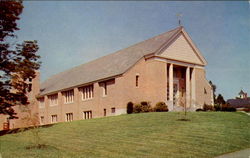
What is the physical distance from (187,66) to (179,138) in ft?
68.0

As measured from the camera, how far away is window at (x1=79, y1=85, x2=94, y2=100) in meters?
36.3

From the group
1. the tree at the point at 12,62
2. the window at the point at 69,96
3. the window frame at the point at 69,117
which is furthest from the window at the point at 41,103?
the tree at the point at 12,62

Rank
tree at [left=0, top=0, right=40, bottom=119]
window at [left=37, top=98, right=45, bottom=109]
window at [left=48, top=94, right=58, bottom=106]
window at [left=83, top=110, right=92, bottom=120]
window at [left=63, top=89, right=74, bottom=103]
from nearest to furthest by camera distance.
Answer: tree at [left=0, top=0, right=40, bottom=119], window at [left=83, top=110, right=92, bottom=120], window at [left=63, top=89, right=74, bottom=103], window at [left=48, top=94, right=58, bottom=106], window at [left=37, top=98, right=45, bottom=109]

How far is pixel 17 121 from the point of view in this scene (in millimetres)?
46594

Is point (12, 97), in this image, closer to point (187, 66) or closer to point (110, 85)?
point (110, 85)

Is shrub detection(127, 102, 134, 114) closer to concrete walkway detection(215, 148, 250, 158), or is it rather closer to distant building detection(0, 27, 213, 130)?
distant building detection(0, 27, 213, 130)

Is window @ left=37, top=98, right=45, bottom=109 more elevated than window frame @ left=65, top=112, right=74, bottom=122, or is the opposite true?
window @ left=37, top=98, right=45, bottom=109

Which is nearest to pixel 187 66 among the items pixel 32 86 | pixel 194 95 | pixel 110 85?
pixel 194 95

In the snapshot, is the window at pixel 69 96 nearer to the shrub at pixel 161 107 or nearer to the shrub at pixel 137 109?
the shrub at pixel 137 109

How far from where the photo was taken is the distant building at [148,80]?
101ft

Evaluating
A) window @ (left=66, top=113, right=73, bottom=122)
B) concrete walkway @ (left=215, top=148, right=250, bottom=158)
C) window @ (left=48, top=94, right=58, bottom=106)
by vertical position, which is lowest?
window @ (left=66, top=113, right=73, bottom=122)

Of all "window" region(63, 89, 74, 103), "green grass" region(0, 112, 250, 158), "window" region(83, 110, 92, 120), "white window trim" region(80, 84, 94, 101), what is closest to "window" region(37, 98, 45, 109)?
"window" region(63, 89, 74, 103)

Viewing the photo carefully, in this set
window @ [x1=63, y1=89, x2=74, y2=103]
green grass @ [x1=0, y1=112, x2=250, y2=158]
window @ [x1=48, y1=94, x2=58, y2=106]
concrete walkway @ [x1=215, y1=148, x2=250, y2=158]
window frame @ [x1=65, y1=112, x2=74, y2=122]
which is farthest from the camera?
window @ [x1=48, y1=94, x2=58, y2=106]

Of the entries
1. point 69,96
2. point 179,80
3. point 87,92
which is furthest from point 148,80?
point 69,96
